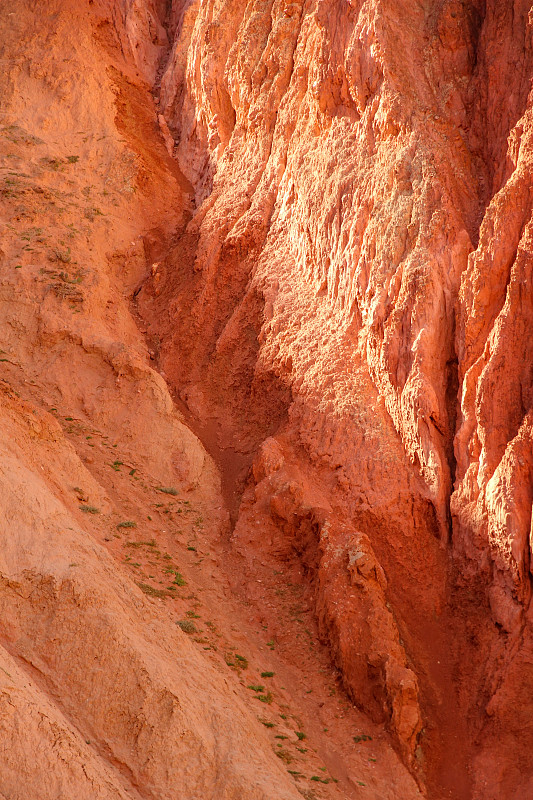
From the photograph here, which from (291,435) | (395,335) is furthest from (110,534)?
(395,335)

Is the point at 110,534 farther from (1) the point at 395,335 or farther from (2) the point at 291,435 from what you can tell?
(1) the point at 395,335

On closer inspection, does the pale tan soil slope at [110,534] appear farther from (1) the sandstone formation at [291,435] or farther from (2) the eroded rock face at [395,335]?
(2) the eroded rock face at [395,335]

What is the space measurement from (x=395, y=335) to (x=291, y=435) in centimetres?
292

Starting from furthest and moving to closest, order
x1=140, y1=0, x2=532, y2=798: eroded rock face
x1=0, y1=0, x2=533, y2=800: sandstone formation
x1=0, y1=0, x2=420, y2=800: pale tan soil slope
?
x1=140, y1=0, x2=532, y2=798: eroded rock face < x1=0, y1=0, x2=533, y2=800: sandstone formation < x1=0, y1=0, x2=420, y2=800: pale tan soil slope

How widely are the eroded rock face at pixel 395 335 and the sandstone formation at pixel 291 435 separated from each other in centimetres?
5

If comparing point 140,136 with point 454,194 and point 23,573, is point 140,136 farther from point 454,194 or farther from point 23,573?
point 23,573

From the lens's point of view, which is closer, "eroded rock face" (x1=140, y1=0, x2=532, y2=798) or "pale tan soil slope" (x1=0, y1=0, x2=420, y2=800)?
"pale tan soil slope" (x1=0, y1=0, x2=420, y2=800)

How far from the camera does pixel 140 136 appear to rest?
81.1 ft

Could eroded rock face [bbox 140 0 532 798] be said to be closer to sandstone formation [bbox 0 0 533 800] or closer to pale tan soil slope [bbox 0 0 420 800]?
sandstone formation [bbox 0 0 533 800]

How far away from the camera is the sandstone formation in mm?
10750

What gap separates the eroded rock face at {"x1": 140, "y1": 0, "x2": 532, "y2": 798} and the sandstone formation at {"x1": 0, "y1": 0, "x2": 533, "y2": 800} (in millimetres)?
55

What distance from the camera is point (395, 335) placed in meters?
14.9

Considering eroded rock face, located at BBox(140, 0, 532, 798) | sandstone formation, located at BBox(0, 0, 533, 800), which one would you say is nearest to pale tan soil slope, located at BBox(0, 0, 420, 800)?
sandstone formation, located at BBox(0, 0, 533, 800)

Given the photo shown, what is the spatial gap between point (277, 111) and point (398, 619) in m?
13.0
